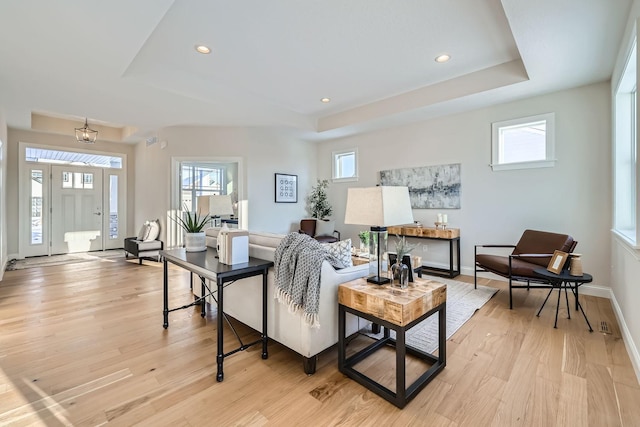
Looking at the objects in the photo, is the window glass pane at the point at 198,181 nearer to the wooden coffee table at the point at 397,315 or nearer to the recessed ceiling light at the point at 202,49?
the recessed ceiling light at the point at 202,49

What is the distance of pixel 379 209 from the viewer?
6.39 feet

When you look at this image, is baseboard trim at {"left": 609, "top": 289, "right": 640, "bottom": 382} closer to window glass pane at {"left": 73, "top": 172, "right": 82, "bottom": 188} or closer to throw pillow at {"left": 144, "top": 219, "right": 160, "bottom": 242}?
throw pillow at {"left": 144, "top": 219, "right": 160, "bottom": 242}

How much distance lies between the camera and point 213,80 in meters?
3.97

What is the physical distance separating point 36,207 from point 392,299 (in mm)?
7920

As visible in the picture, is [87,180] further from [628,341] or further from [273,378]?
[628,341]

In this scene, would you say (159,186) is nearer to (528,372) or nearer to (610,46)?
(528,372)

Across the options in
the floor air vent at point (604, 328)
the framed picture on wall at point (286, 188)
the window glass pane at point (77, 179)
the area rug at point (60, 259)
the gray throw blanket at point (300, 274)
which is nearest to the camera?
the gray throw blanket at point (300, 274)

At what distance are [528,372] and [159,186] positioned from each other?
6.58 meters

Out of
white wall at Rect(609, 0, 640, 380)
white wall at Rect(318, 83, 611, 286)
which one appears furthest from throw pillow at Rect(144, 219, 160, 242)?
white wall at Rect(609, 0, 640, 380)

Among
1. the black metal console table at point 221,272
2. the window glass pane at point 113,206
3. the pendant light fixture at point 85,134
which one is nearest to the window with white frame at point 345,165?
the black metal console table at point 221,272

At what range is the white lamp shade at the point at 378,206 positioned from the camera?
76.6 inches

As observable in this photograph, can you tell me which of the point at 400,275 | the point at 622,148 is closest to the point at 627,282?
the point at 622,148

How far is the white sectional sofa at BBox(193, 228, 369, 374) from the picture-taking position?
6.61ft

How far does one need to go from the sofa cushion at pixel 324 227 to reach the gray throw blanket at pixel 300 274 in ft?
13.1
